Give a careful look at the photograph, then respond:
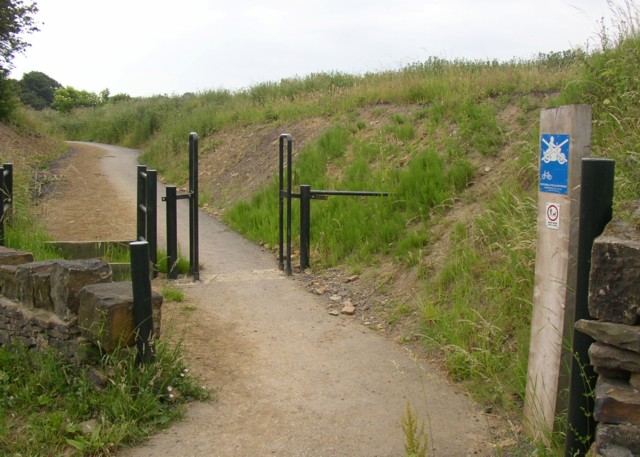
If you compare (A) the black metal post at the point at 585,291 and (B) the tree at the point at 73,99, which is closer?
(A) the black metal post at the point at 585,291

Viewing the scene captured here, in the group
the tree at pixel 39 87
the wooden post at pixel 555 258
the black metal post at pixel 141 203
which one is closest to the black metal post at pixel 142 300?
the wooden post at pixel 555 258

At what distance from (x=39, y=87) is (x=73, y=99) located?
13459 millimetres

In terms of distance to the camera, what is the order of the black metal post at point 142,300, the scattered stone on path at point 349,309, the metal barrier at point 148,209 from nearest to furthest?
the black metal post at point 142,300 < the scattered stone on path at point 349,309 < the metal barrier at point 148,209

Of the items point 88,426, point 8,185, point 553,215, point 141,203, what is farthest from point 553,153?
point 8,185

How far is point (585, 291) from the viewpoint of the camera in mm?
3225

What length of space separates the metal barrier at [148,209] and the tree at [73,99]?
1669 inches

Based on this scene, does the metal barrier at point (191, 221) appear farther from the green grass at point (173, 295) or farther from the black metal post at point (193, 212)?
the green grass at point (173, 295)

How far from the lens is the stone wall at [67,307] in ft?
14.9

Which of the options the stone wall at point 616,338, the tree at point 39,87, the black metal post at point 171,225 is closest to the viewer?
the stone wall at point 616,338

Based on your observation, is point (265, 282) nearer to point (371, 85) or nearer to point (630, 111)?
point (630, 111)

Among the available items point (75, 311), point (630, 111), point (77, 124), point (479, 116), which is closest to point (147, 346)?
point (75, 311)

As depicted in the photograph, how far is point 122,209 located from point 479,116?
20.1 feet

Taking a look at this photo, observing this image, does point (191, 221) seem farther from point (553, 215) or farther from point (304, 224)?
point (553, 215)

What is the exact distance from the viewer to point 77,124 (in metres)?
33.7
